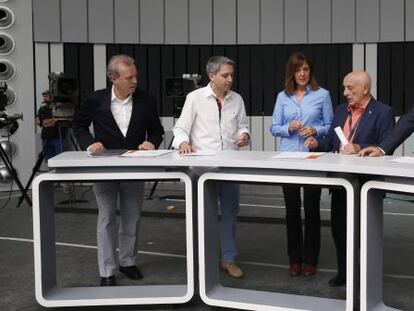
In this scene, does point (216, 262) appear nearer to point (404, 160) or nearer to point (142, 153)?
point (142, 153)

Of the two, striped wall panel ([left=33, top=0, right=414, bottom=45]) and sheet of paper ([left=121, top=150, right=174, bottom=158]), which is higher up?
striped wall panel ([left=33, top=0, right=414, bottom=45])

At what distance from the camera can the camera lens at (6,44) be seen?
346 inches

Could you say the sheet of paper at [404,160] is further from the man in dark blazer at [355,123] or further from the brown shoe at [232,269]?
the brown shoe at [232,269]

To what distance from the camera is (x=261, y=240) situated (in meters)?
5.50

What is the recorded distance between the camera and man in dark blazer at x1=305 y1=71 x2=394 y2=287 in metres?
3.80

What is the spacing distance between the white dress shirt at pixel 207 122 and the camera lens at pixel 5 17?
5.49 m

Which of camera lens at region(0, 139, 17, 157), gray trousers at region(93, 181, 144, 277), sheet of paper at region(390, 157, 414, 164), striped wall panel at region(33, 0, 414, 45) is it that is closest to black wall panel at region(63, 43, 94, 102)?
striped wall panel at region(33, 0, 414, 45)

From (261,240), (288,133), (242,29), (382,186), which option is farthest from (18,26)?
(382,186)

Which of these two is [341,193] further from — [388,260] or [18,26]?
[18,26]

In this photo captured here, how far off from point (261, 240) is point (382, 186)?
2.51 m

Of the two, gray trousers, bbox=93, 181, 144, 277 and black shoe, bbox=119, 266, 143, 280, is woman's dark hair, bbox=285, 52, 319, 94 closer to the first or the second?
gray trousers, bbox=93, 181, 144, 277

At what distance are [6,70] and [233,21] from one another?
3723 mm

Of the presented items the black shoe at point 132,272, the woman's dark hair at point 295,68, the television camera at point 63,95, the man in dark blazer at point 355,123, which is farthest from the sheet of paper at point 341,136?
the television camera at point 63,95

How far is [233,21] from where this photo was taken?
10.3 meters
